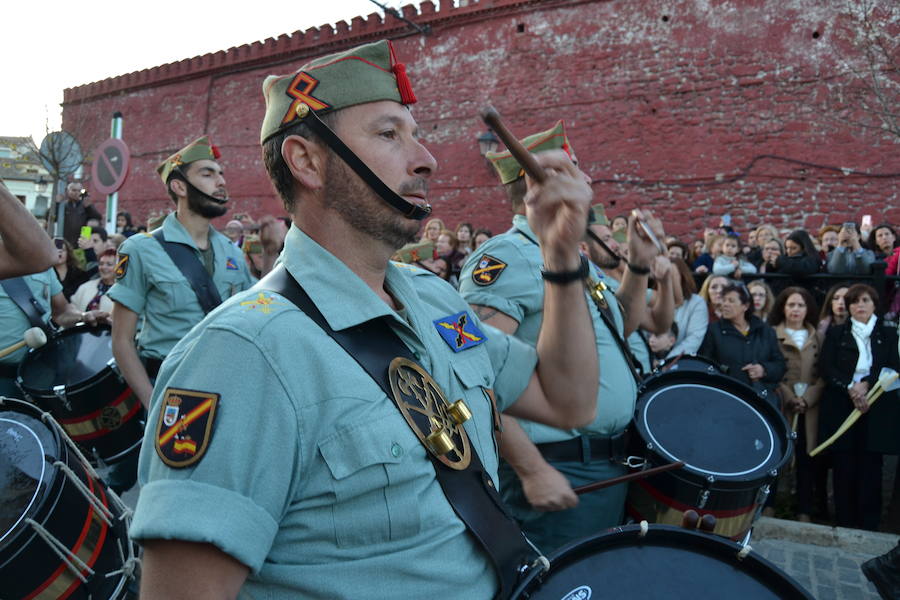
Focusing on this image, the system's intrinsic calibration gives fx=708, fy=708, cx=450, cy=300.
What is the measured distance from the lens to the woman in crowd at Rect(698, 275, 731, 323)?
6902 millimetres

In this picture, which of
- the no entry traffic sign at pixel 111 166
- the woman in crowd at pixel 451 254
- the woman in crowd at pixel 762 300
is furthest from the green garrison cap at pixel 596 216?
the no entry traffic sign at pixel 111 166

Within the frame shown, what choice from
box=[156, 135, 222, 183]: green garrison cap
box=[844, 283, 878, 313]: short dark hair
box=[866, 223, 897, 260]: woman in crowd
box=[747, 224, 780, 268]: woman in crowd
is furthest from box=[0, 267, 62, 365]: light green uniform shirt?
box=[866, 223, 897, 260]: woman in crowd

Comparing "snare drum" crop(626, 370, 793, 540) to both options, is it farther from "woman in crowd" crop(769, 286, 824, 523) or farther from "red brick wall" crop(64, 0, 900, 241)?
"red brick wall" crop(64, 0, 900, 241)

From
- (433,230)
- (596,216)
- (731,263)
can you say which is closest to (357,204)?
(596,216)

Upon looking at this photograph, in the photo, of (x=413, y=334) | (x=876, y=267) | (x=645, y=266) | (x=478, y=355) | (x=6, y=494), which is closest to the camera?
(x=413, y=334)

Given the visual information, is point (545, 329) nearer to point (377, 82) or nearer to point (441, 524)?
point (441, 524)

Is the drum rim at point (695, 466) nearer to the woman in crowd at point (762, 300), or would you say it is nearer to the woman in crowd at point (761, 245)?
the woman in crowd at point (762, 300)

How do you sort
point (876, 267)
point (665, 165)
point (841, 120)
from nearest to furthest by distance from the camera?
point (876, 267) < point (841, 120) < point (665, 165)

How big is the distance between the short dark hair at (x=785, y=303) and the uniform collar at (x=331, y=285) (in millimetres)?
6248

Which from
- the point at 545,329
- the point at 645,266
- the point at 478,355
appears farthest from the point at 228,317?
the point at 645,266

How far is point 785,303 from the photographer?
6.82 metres

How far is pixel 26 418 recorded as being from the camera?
2783 millimetres

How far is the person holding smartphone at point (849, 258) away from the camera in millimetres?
7503

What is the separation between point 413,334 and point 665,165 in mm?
14738
